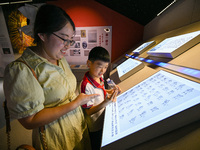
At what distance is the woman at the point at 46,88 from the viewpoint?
50 centimetres

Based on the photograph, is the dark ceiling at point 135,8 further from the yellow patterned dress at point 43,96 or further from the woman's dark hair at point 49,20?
the yellow patterned dress at point 43,96

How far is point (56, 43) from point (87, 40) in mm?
2578

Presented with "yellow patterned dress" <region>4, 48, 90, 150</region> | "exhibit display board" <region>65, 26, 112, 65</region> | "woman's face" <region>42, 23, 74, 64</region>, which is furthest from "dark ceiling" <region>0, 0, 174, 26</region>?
"yellow patterned dress" <region>4, 48, 90, 150</region>

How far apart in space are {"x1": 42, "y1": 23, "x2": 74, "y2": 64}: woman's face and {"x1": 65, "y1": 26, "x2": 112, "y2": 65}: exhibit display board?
247 cm

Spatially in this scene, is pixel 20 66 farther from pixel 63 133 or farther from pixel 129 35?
pixel 129 35

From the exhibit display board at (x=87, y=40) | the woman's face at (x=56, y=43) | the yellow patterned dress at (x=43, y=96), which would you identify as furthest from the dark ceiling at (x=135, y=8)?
the yellow patterned dress at (x=43, y=96)

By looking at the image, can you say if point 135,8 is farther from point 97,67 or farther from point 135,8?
point 97,67

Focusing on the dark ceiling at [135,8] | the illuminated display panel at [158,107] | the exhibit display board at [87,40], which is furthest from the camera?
the exhibit display board at [87,40]

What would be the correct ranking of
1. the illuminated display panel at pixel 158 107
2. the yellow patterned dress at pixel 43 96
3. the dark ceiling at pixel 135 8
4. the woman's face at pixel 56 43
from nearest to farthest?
the illuminated display panel at pixel 158 107 → the yellow patterned dress at pixel 43 96 → the woman's face at pixel 56 43 → the dark ceiling at pixel 135 8

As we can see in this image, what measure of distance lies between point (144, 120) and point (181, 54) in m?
0.62

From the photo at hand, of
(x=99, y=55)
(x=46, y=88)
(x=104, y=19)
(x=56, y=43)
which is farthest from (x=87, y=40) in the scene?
(x=46, y=88)

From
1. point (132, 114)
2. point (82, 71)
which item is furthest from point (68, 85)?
point (82, 71)

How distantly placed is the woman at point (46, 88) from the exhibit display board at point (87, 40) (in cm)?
243

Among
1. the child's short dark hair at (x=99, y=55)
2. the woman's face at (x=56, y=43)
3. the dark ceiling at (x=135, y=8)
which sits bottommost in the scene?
the child's short dark hair at (x=99, y=55)
